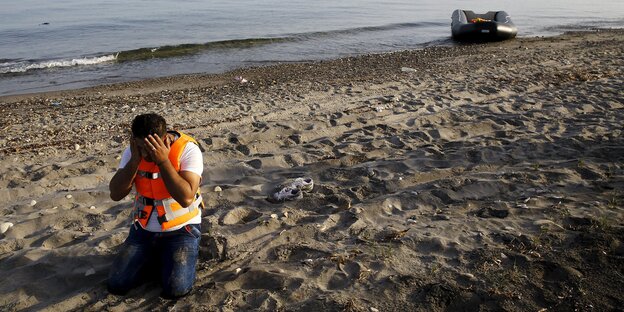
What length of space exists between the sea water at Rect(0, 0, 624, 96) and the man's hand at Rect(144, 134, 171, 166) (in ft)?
40.8

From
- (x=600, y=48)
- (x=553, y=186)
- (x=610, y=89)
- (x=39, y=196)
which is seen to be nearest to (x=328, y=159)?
(x=553, y=186)

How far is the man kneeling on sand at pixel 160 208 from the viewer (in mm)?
3424

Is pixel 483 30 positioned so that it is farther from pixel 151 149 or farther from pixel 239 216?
pixel 151 149

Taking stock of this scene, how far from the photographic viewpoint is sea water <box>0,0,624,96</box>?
16734 millimetres

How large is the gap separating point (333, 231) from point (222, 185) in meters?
1.60

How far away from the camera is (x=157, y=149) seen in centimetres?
337

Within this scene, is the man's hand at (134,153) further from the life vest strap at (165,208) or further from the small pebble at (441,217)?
the small pebble at (441,217)

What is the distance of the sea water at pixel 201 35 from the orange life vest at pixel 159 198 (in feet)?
39.8

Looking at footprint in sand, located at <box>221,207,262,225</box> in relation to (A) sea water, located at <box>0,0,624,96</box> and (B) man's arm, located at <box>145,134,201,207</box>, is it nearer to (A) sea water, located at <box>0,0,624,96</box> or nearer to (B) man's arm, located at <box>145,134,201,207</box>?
(B) man's arm, located at <box>145,134,201,207</box>

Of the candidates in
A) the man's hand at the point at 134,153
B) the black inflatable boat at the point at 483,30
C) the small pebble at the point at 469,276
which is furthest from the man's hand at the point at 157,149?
the black inflatable boat at the point at 483,30

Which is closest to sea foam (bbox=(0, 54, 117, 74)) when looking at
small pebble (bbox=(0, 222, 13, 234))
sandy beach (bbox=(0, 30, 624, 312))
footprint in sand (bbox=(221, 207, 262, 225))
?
sandy beach (bbox=(0, 30, 624, 312))

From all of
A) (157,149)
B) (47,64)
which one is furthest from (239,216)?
(47,64)

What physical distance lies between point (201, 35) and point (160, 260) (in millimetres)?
21342

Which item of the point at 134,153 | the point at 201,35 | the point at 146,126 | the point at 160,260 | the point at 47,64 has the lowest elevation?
the point at 160,260
